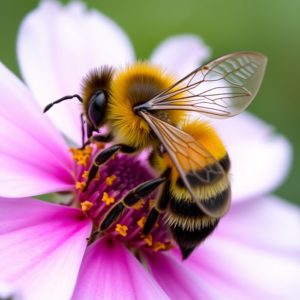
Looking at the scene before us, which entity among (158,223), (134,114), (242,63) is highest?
(242,63)

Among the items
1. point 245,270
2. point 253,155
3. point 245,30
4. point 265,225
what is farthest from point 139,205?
point 245,30

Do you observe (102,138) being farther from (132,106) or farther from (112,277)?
(112,277)

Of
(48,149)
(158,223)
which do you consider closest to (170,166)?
(158,223)

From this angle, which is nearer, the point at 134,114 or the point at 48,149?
the point at 134,114

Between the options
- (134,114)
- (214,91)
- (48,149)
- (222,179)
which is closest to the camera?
(222,179)

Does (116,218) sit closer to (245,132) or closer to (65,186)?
(65,186)

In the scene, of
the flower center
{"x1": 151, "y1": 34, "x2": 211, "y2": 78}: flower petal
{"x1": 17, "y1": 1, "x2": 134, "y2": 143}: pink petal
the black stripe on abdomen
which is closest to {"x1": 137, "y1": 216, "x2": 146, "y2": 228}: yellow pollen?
the flower center
